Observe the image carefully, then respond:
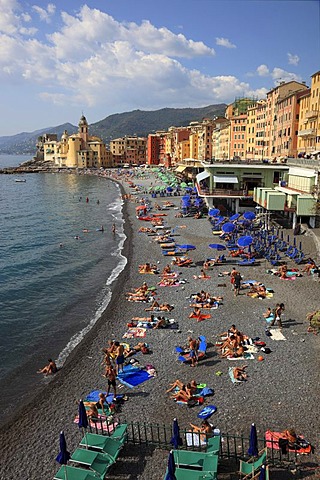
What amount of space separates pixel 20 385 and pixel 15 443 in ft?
12.7

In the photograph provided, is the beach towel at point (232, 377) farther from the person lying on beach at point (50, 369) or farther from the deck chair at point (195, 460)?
the person lying on beach at point (50, 369)

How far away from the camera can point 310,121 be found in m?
48.2

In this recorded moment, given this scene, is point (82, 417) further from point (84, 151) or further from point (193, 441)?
point (84, 151)

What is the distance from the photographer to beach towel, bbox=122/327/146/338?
64.1 feet

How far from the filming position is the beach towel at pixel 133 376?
1554 cm

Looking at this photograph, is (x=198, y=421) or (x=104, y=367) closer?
(x=198, y=421)

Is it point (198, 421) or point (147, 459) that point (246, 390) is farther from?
point (147, 459)

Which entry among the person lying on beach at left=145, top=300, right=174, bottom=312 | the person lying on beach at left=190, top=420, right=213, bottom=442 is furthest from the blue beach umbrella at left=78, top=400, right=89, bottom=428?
the person lying on beach at left=145, top=300, right=174, bottom=312

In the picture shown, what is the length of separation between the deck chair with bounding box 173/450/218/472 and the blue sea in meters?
7.20

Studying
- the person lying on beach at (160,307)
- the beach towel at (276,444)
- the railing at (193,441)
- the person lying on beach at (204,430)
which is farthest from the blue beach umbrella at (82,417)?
the person lying on beach at (160,307)

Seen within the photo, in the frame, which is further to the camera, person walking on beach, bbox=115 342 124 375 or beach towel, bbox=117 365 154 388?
person walking on beach, bbox=115 342 124 375

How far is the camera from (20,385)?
16.6 meters

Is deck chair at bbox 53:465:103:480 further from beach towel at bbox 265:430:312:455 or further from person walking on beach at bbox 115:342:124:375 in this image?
person walking on beach at bbox 115:342:124:375

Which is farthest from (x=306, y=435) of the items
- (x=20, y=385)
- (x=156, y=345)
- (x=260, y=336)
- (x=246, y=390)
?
(x=20, y=385)
